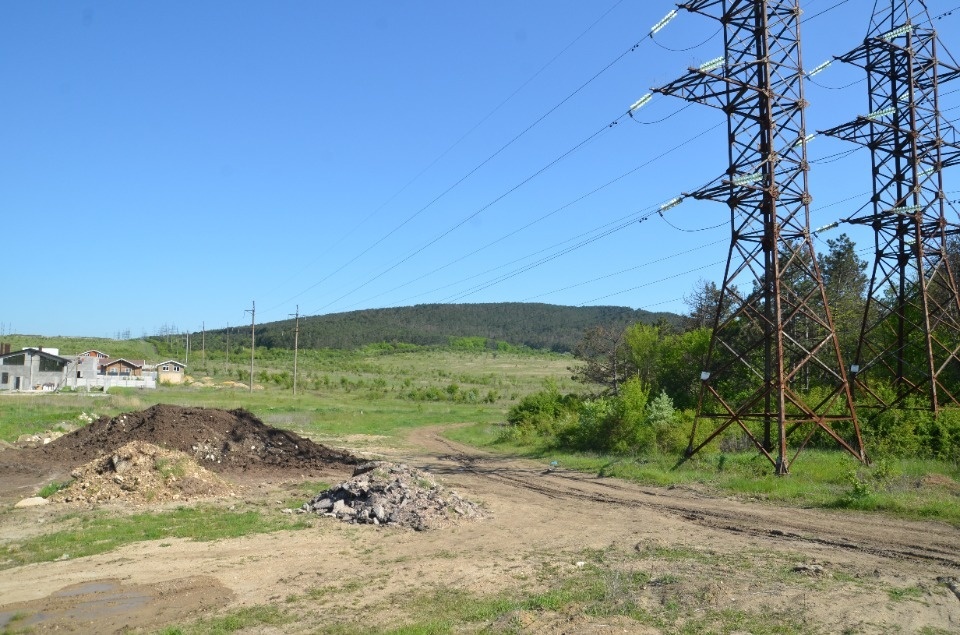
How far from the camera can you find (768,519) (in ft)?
49.2

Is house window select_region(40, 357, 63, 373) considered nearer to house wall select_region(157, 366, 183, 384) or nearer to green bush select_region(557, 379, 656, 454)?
house wall select_region(157, 366, 183, 384)

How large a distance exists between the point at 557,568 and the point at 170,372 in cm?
9615

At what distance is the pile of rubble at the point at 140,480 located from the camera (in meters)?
18.3

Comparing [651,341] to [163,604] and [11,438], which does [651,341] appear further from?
[163,604]

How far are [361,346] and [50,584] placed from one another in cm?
18608

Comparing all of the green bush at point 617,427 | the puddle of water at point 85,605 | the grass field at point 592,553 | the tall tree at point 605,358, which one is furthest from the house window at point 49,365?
the puddle of water at point 85,605

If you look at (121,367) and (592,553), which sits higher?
(121,367)

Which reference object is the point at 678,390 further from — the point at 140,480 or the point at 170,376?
the point at 170,376

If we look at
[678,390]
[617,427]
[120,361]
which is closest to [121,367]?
[120,361]

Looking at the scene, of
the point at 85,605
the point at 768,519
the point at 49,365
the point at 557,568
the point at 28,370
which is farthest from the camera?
the point at 49,365

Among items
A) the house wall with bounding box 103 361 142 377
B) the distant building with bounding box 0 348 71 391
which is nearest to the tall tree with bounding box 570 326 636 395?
the distant building with bounding box 0 348 71 391

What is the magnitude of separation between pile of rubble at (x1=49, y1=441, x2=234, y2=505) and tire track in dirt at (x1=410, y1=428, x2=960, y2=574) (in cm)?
887

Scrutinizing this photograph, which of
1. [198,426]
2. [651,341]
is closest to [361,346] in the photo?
[651,341]

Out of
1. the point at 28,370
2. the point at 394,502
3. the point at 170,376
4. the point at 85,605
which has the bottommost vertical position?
the point at 85,605
